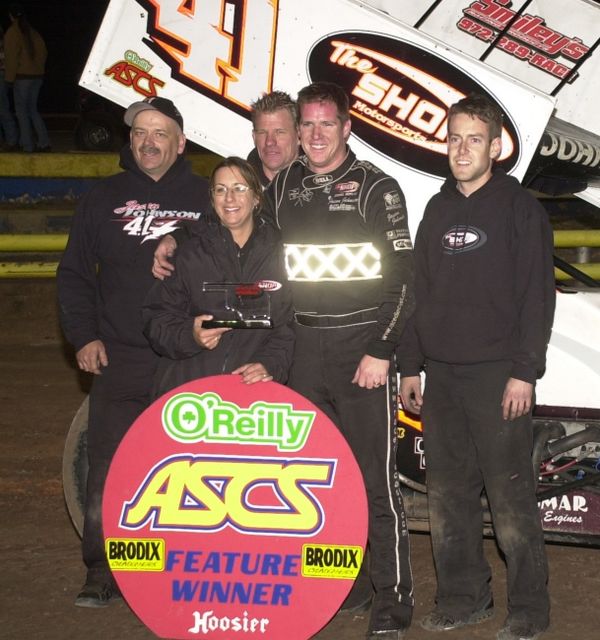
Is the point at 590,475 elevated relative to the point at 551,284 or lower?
lower

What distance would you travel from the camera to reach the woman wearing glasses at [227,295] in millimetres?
4055

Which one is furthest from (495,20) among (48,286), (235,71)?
(48,286)

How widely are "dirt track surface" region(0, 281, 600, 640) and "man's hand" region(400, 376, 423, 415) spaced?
87cm

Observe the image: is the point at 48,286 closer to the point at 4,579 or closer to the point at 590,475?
the point at 4,579

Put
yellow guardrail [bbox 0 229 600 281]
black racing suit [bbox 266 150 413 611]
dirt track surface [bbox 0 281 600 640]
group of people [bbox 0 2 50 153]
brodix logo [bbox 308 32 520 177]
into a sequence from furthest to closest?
group of people [bbox 0 2 50 153], yellow guardrail [bbox 0 229 600 281], brodix logo [bbox 308 32 520 177], dirt track surface [bbox 0 281 600 640], black racing suit [bbox 266 150 413 611]

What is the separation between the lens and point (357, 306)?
13.5ft

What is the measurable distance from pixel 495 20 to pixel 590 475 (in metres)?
2.08

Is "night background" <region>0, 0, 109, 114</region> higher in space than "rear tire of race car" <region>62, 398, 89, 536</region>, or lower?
lower

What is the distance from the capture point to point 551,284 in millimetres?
3986

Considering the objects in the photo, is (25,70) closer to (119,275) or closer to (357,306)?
(119,275)

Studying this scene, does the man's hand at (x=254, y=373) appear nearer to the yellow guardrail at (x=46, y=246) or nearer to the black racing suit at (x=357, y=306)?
the black racing suit at (x=357, y=306)

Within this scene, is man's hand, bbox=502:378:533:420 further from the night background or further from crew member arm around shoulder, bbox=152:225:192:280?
the night background

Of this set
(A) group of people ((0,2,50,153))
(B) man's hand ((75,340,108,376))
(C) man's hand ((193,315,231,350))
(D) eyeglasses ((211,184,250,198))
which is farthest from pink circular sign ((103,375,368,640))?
(A) group of people ((0,2,50,153))

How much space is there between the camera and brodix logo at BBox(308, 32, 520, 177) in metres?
4.40
